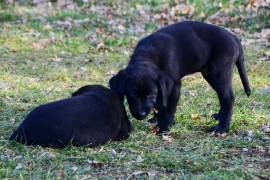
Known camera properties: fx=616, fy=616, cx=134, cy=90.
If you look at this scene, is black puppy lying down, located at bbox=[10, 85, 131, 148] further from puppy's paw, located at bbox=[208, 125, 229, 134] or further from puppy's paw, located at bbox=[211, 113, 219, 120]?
puppy's paw, located at bbox=[211, 113, 219, 120]

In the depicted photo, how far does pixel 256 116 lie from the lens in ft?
24.8

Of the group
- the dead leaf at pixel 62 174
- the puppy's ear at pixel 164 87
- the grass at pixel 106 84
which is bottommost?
the grass at pixel 106 84

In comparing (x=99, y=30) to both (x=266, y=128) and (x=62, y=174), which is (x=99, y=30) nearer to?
(x=266, y=128)

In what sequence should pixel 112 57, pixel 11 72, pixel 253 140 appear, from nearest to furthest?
pixel 253 140
pixel 11 72
pixel 112 57

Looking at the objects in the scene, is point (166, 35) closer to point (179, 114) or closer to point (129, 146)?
point (179, 114)

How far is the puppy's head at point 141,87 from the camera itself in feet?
21.0

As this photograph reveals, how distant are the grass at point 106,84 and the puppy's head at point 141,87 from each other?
38cm

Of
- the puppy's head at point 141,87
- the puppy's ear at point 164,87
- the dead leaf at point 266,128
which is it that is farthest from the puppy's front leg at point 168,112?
the dead leaf at point 266,128

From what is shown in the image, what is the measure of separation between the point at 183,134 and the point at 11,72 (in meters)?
4.65

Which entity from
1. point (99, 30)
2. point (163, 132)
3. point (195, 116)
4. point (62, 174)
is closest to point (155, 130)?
point (163, 132)

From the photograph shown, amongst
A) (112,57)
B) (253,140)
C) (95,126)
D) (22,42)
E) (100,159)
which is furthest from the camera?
(22,42)

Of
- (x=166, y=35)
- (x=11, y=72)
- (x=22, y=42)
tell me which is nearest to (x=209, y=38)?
(x=166, y=35)

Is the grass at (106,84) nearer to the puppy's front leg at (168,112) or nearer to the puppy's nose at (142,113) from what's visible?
the puppy's front leg at (168,112)

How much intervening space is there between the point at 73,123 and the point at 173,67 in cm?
162
